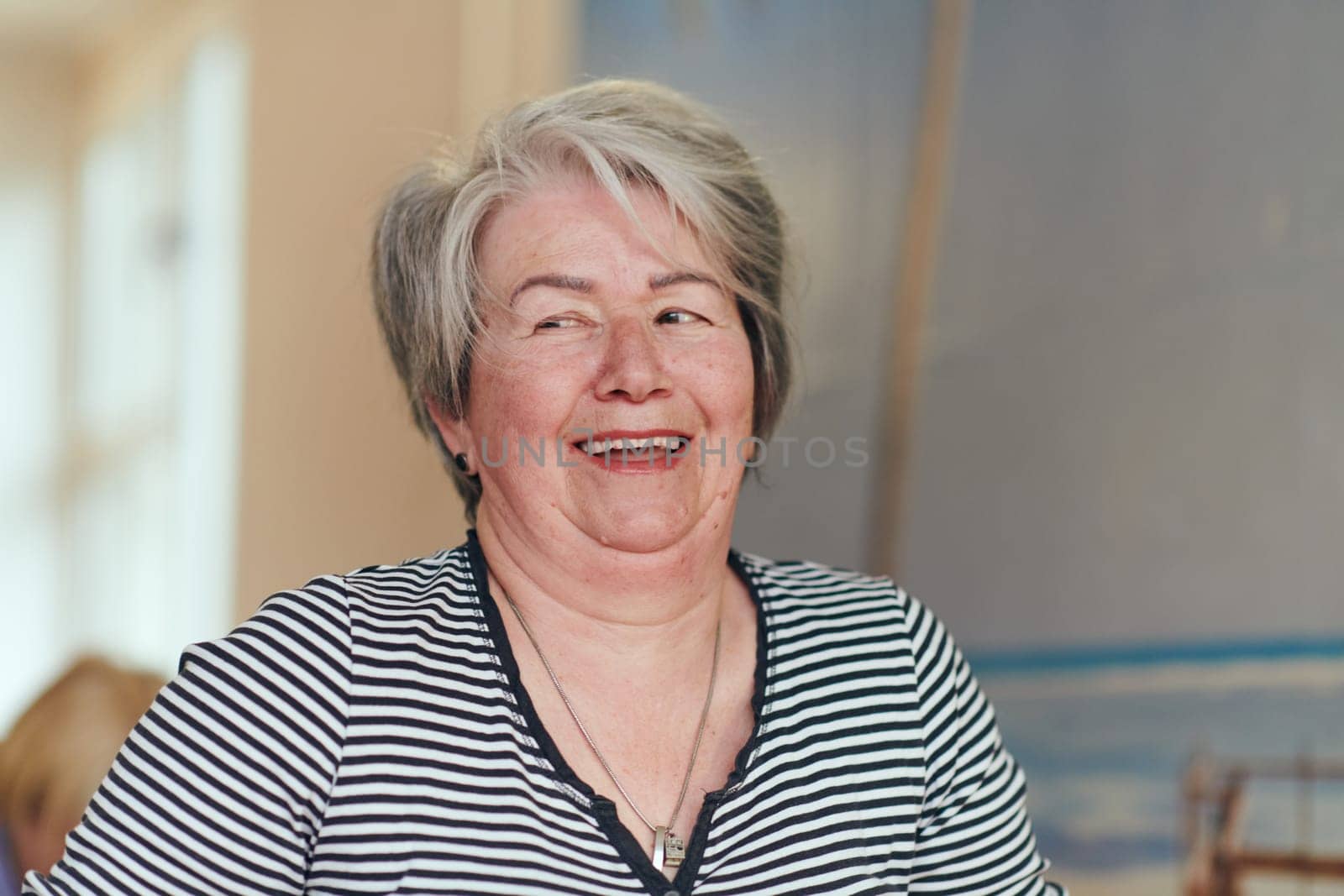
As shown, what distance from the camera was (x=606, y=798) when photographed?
1.22 m

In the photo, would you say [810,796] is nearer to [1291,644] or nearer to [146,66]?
[1291,644]

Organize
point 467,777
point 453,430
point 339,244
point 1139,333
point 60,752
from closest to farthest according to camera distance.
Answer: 1. point 467,777
2. point 453,430
3. point 60,752
4. point 1139,333
5. point 339,244

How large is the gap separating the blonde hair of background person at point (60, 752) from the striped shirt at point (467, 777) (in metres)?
0.68

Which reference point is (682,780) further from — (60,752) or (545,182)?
(60,752)

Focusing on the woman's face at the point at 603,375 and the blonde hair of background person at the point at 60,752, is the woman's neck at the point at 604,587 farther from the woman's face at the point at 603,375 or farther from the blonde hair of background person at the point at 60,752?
the blonde hair of background person at the point at 60,752

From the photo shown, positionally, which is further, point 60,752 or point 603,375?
point 60,752

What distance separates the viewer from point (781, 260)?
4.88 feet

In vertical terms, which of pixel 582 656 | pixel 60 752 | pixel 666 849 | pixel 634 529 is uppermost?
pixel 634 529

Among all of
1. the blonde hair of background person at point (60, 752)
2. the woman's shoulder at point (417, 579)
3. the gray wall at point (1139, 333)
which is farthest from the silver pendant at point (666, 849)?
the gray wall at point (1139, 333)

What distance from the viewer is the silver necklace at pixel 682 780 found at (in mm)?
1216

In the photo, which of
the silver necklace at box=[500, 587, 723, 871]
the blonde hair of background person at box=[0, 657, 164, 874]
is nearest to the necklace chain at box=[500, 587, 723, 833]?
the silver necklace at box=[500, 587, 723, 871]

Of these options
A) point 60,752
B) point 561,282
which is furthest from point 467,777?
point 60,752

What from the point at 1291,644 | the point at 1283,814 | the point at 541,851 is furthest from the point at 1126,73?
the point at 541,851

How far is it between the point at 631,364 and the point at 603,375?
33mm
